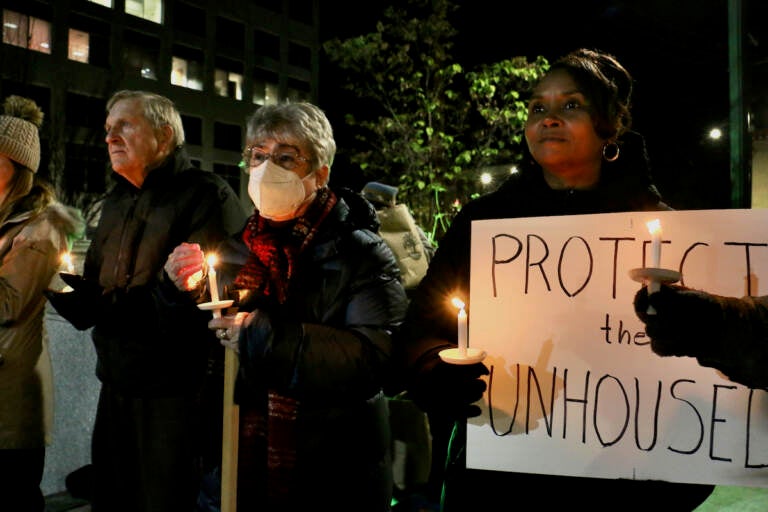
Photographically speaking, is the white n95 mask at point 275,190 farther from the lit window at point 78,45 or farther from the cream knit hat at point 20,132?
the lit window at point 78,45

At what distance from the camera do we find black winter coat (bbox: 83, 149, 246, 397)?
2.89 metres

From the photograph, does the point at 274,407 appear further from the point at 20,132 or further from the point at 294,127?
the point at 20,132

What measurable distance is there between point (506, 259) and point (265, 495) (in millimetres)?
1287

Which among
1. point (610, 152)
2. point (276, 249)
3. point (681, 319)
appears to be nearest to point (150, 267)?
point (276, 249)

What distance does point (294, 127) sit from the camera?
8.11 ft

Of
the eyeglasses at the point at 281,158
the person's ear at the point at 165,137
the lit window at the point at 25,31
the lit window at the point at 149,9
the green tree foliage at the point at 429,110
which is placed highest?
the lit window at the point at 149,9

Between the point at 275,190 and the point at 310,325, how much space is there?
535 mm

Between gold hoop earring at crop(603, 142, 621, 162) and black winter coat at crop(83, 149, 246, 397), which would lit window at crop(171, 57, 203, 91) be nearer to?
black winter coat at crop(83, 149, 246, 397)

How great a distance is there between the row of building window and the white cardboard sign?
34.3 metres

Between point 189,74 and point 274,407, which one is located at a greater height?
point 189,74

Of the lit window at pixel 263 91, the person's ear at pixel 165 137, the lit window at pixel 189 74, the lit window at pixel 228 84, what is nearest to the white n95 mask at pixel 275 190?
the person's ear at pixel 165 137

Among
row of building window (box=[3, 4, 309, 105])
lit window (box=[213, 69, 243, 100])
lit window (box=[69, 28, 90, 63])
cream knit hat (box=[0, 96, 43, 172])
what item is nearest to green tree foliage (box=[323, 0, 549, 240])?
cream knit hat (box=[0, 96, 43, 172])

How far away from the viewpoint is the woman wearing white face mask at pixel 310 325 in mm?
2234

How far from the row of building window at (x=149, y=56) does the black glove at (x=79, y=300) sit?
3265 centimetres
